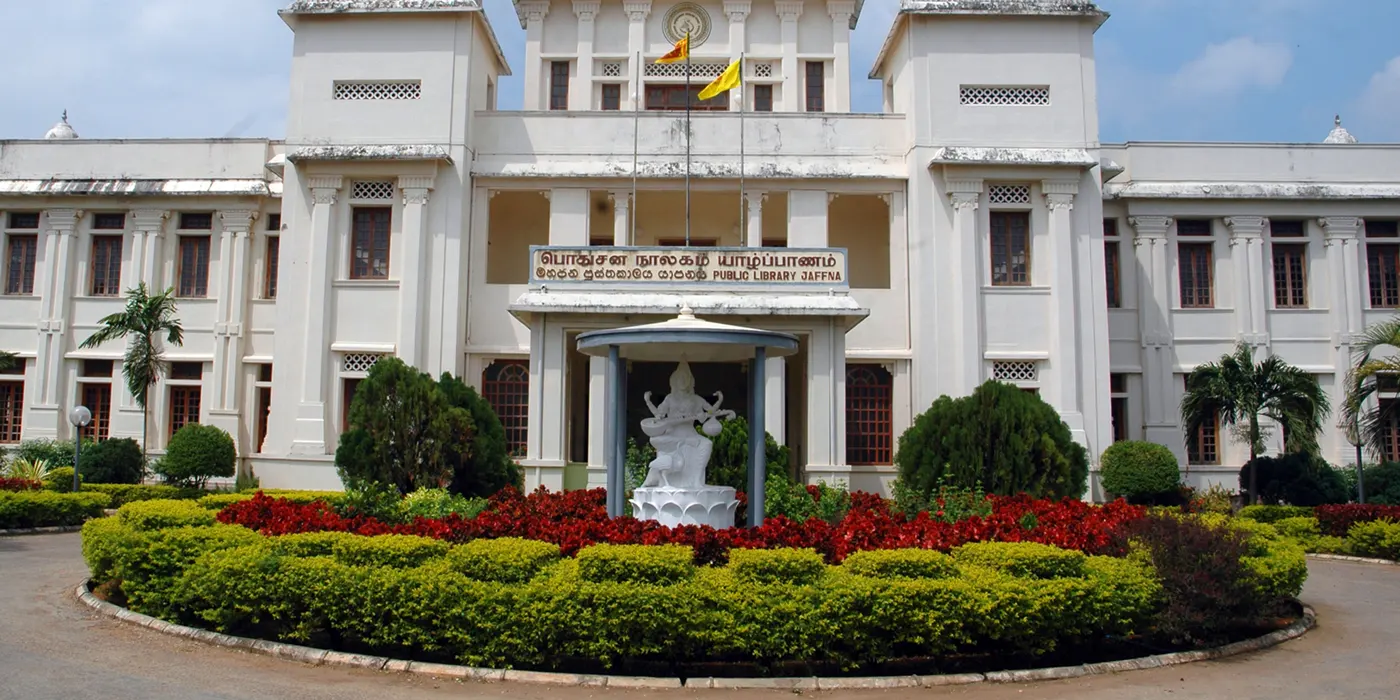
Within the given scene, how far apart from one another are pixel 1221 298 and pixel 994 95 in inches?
287

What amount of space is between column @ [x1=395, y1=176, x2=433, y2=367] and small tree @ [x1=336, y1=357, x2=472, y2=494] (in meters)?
5.17

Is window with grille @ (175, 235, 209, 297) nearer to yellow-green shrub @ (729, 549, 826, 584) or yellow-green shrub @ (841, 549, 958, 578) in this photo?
yellow-green shrub @ (729, 549, 826, 584)

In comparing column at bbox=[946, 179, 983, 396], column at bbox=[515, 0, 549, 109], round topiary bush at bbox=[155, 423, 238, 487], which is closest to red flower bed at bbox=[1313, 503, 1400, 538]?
column at bbox=[946, 179, 983, 396]

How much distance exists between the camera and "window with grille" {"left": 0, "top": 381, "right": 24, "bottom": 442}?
884 inches

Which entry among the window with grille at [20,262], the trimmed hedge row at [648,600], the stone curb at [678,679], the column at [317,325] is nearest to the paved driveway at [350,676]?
the stone curb at [678,679]

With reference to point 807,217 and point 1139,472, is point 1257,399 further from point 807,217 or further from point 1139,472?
point 807,217

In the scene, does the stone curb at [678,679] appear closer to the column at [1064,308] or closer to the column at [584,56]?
the column at [1064,308]

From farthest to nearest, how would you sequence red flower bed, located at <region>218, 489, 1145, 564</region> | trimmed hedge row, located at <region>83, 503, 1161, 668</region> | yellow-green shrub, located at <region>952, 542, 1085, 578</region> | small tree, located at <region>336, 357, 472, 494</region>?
small tree, located at <region>336, 357, 472, 494</region> < red flower bed, located at <region>218, 489, 1145, 564</region> < yellow-green shrub, located at <region>952, 542, 1085, 578</region> < trimmed hedge row, located at <region>83, 503, 1161, 668</region>

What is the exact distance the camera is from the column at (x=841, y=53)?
2348cm

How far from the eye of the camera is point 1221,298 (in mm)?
22047

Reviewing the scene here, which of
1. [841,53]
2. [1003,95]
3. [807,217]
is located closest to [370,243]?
[807,217]

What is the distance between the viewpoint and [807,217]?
19.9m

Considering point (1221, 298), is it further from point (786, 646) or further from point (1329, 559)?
point (786, 646)

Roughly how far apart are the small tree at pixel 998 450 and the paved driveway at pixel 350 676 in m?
5.38
